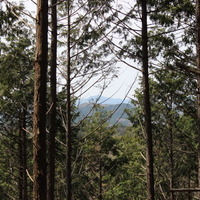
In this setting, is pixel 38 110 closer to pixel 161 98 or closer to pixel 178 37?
pixel 178 37

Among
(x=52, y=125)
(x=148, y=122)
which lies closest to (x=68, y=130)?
(x=52, y=125)

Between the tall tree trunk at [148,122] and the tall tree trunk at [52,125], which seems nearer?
the tall tree trunk at [52,125]

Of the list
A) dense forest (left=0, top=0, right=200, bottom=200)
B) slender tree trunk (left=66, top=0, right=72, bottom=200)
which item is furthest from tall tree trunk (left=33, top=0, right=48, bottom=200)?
slender tree trunk (left=66, top=0, right=72, bottom=200)

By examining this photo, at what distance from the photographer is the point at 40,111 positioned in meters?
3.53

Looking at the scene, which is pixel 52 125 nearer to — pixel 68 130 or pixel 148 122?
pixel 68 130

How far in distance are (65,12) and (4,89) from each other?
17.0ft

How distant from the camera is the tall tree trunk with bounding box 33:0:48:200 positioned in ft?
11.2

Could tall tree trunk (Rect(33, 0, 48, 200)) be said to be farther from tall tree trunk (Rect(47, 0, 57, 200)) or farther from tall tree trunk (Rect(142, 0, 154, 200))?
tall tree trunk (Rect(142, 0, 154, 200))

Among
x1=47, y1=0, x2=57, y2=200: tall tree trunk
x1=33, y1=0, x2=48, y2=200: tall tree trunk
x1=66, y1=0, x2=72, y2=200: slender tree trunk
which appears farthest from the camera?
x1=66, y1=0, x2=72, y2=200: slender tree trunk

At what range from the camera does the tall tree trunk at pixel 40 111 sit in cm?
343

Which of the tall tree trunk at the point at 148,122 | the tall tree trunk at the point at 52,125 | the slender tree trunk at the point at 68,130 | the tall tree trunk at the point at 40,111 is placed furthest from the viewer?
the slender tree trunk at the point at 68,130

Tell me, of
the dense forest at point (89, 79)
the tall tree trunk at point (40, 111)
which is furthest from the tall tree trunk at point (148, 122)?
the tall tree trunk at point (40, 111)

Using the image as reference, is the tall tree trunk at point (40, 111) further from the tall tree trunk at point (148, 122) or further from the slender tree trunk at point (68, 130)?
the tall tree trunk at point (148, 122)

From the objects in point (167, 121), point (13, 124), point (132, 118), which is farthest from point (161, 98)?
point (13, 124)
